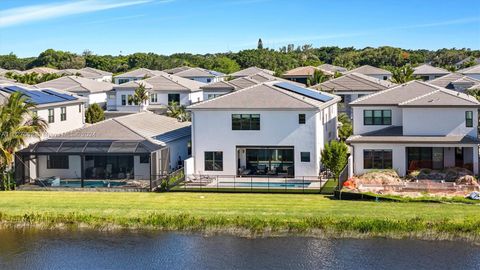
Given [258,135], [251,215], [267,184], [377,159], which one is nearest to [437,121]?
[377,159]

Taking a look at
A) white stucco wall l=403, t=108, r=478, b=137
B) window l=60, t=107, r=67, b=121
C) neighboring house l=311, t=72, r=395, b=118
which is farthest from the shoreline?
neighboring house l=311, t=72, r=395, b=118

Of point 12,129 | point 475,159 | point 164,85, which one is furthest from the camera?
point 164,85

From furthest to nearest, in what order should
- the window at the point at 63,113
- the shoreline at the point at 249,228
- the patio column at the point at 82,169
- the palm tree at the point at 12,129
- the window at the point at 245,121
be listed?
1. the window at the point at 63,113
2. the window at the point at 245,121
3. the patio column at the point at 82,169
4. the palm tree at the point at 12,129
5. the shoreline at the point at 249,228

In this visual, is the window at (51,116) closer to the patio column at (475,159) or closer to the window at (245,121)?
the window at (245,121)

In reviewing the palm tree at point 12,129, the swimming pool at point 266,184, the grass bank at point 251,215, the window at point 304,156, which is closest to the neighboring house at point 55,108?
the palm tree at point 12,129

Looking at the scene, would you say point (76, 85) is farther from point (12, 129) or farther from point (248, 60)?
point (248, 60)
